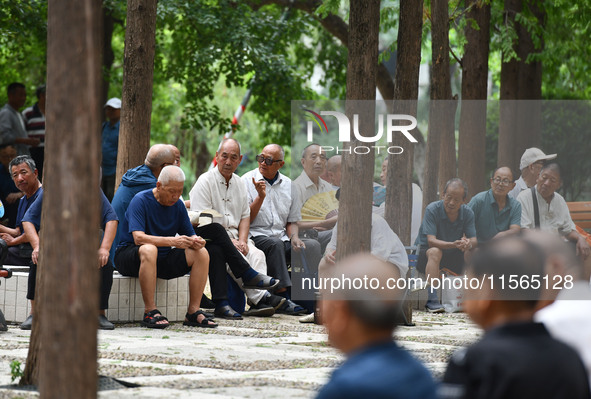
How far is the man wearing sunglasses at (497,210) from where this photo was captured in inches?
478

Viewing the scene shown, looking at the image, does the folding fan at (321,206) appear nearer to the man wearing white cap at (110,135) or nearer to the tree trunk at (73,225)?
the man wearing white cap at (110,135)

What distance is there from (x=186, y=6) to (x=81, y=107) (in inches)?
591

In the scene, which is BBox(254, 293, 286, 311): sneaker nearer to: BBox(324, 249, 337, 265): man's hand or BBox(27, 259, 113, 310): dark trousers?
BBox(324, 249, 337, 265): man's hand

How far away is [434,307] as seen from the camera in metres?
13.3

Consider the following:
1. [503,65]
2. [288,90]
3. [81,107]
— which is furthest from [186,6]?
[81,107]

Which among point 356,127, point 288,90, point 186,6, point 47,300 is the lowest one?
point 47,300

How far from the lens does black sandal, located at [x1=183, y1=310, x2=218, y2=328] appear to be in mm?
10156

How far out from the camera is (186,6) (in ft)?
62.6

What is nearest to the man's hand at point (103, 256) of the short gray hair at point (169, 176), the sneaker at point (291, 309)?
the short gray hair at point (169, 176)

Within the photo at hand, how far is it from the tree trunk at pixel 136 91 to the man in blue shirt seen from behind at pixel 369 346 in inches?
340

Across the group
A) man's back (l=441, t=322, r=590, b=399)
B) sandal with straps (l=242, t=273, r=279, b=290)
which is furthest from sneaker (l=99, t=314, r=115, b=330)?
man's back (l=441, t=322, r=590, b=399)

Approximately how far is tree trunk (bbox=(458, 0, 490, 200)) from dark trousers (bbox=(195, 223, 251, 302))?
5288mm

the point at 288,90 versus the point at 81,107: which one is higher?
the point at 288,90

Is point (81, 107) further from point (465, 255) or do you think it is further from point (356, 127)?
point (465, 255)
